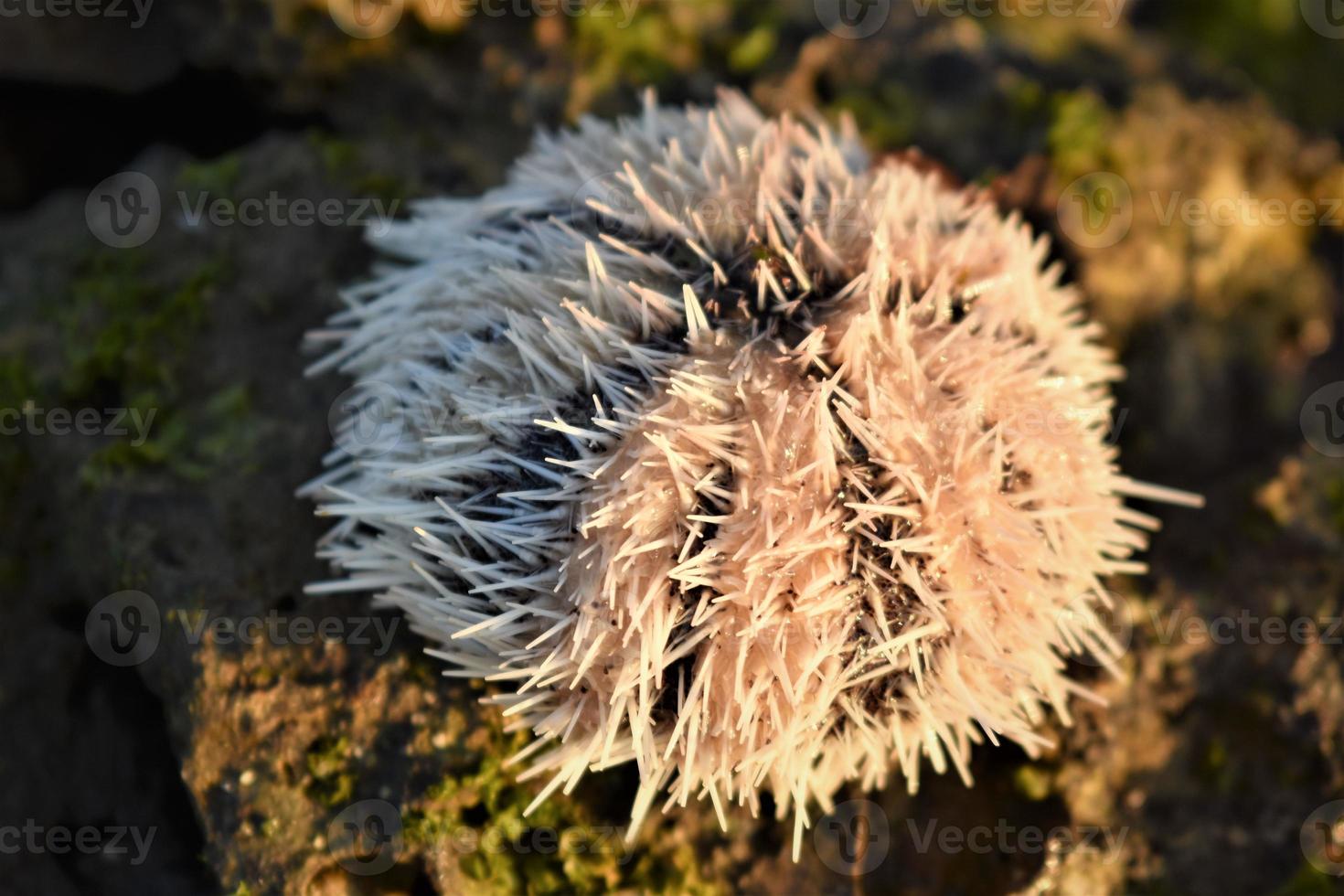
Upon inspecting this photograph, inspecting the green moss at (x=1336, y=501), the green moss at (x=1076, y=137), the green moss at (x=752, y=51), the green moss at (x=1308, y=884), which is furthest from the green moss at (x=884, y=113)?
the green moss at (x=1308, y=884)

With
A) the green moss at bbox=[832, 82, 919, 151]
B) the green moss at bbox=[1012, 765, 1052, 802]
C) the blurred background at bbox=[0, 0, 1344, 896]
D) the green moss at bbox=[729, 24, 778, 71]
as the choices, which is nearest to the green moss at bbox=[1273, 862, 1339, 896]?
the blurred background at bbox=[0, 0, 1344, 896]

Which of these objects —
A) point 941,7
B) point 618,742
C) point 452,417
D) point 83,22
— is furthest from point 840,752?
point 83,22

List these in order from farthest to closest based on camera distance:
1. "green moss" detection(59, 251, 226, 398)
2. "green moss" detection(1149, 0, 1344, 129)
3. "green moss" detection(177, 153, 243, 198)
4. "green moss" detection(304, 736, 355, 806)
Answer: "green moss" detection(1149, 0, 1344, 129), "green moss" detection(177, 153, 243, 198), "green moss" detection(59, 251, 226, 398), "green moss" detection(304, 736, 355, 806)

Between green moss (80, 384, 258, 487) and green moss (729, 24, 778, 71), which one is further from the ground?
green moss (729, 24, 778, 71)

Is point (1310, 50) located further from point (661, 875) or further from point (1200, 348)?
point (661, 875)

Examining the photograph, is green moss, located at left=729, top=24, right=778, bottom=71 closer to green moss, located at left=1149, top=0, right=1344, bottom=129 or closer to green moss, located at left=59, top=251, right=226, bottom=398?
green moss, located at left=59, top=251, right=226, bottom=398

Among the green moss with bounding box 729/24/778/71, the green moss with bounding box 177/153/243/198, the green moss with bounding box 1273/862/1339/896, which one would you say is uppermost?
the green moss with bounding box 729/24/778/71
